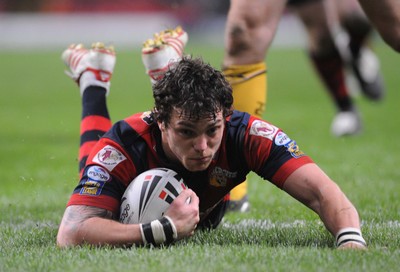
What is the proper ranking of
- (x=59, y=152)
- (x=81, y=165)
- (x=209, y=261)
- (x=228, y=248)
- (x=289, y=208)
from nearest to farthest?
(x=209, y=261) → (x=228, y=248) → (x=81, y=165) → (x=289, y=208) → (x=59, y=152)

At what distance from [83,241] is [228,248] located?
67cm

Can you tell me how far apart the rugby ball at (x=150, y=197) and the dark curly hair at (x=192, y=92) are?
28 cm

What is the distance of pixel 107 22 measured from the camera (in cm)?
3369

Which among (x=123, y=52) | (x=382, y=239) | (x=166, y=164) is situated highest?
(x=166, y=164)

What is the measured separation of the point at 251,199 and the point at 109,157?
2.05m

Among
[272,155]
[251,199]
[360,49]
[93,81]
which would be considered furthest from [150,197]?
[360,49]

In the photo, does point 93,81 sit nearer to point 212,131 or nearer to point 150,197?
point 150,197

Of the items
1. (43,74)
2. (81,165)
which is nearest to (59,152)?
(81,165)

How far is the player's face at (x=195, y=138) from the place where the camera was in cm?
393

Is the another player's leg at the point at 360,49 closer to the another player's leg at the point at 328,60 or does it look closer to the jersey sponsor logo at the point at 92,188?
the another player's leg at the point at 328,60

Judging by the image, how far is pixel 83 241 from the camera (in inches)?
162

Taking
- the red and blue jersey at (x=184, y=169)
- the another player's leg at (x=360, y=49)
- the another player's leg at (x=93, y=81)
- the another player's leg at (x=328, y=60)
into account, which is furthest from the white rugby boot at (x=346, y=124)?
the red and blue jersey at (x=184, y=169)

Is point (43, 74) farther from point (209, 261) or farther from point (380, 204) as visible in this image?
point (209, 261)

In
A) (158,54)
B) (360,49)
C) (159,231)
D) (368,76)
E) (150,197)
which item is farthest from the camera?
(368,76)
